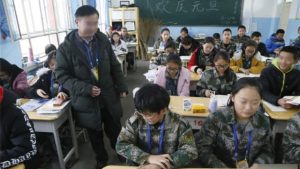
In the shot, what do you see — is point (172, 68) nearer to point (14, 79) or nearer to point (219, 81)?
point (219, 81)

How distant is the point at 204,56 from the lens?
3.94 metres

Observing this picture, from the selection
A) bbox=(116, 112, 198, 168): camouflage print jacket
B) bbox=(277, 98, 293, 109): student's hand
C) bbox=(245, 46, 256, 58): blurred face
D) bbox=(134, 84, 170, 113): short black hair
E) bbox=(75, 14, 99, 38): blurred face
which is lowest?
bbox=(277, 98, 293, 109): student's hand

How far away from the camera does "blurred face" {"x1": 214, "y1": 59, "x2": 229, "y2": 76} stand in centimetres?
260

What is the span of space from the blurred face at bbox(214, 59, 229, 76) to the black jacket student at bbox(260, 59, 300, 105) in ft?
1.42

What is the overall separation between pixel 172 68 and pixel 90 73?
1017 mm

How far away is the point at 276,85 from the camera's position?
8.48 feet

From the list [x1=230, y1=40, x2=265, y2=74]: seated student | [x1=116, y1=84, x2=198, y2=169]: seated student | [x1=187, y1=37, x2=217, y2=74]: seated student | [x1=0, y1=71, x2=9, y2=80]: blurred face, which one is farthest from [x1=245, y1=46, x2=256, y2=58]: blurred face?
[x1=0, y1=71, x2=9, y2=80]: blurred face

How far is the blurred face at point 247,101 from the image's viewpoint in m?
1.42

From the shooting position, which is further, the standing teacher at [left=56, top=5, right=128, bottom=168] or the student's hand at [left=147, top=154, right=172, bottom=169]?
the standing teacher at [left=56, top=5, right=128, bottom=168]

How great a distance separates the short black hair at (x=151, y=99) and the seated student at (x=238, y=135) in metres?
0.45

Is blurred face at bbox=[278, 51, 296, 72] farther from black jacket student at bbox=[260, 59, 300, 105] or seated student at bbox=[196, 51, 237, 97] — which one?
seated student at bbox=[196, 51, 237, 97]

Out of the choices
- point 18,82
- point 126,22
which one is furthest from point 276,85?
point 126,22

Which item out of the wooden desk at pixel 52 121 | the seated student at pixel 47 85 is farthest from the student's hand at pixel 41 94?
the wooden desk at pixel 52 121

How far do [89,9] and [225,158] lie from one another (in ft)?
5.36
